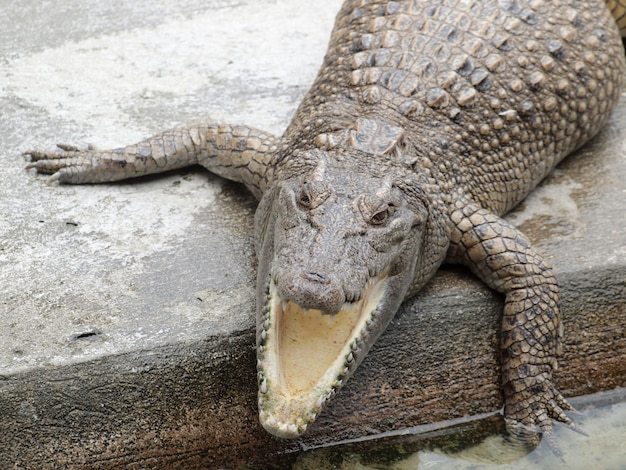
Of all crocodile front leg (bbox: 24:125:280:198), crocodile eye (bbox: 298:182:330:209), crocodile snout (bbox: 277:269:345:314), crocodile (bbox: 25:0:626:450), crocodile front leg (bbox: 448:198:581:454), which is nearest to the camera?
crocodile snout (bbox: 277:269:345:314)

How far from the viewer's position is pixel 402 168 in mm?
3971

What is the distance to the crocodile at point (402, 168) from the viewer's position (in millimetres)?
3396

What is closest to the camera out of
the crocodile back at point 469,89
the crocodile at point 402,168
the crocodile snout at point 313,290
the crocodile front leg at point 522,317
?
the crocodile snout at point 313,290

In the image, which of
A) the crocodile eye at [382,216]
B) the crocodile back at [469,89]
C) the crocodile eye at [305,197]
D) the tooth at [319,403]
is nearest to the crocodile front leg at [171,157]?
the crocodile back at [469,89]

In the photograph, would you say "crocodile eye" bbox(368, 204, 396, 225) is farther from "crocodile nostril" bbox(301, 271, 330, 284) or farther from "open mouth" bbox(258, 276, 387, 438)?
"crocodile nostril" bbox(301, 271, 330, 284)

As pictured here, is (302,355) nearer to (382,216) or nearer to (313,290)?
(313,290)

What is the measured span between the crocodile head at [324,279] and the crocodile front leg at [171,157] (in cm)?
77

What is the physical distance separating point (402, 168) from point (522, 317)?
2.80ft

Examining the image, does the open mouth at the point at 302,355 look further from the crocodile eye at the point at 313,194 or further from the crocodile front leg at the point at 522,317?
the crocodile front leg at the point at 522,317

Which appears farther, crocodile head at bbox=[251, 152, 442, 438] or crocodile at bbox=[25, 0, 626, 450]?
crocodile at bbox=[25, 0, 626, 450]

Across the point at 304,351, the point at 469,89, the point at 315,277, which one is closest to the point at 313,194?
the point at 315,277

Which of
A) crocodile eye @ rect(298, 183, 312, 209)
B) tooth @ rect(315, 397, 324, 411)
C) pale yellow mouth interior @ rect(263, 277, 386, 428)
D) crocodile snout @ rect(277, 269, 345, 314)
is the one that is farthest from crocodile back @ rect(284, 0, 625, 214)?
tooth @ rect(315, 397, 324, 411)

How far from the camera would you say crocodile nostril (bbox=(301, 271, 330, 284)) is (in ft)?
10.4

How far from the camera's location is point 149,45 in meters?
6.12
